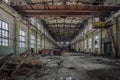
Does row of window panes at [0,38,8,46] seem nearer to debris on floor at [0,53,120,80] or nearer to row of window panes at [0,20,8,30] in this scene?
row of window panes at [0,20,8,30]

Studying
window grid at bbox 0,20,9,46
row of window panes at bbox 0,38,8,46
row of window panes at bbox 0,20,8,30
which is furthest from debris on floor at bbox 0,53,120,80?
row of window panes at bbox 0,20,8,30

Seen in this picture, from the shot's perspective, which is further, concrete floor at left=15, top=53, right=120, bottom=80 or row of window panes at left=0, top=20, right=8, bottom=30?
row of window panes at left=0, top=20, right=8, bottom=30

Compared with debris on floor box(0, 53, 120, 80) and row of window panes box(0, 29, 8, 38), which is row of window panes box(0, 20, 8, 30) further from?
debris on floor box(0, 53, 120, 80)

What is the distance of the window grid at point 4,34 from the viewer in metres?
9.79

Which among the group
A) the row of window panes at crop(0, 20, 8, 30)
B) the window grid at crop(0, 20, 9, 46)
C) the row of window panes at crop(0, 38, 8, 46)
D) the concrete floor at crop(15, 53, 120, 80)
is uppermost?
the row of window panes at crop(0, 20, 8, 30)

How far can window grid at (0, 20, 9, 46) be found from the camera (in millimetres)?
9789

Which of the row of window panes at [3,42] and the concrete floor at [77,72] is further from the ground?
the row of window panes at [3,42]

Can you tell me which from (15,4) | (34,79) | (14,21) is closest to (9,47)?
(14,21)

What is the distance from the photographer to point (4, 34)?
1029 cm

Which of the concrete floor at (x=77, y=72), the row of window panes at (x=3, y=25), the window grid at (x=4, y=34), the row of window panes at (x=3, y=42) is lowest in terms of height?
the concrete floor at (x=77, y=72)

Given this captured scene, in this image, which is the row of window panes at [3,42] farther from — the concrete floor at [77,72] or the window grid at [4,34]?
the concrete floor at [77,72]

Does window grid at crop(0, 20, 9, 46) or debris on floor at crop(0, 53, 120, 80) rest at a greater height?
window grid at crop(0, 20, 9, 46)

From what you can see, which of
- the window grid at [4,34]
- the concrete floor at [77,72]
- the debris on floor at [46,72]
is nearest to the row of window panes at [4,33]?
the window grid at [4,34]

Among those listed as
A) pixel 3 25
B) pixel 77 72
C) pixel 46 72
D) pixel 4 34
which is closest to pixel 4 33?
pixel 4 34
